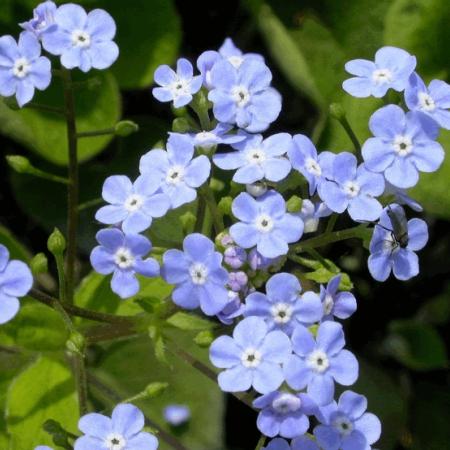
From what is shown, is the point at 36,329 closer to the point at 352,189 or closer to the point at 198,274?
the point at 198,274

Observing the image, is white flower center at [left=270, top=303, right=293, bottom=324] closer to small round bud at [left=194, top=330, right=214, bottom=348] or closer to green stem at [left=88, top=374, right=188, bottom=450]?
small round bud at [left=194, top=330, right=214, bottom=348]

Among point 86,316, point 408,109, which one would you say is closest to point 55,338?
point 86,316

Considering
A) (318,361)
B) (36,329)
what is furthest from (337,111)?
(36,329)

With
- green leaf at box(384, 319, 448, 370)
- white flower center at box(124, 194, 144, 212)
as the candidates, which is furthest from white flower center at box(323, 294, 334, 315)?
green leaf at box(384, 319, 448, 370)

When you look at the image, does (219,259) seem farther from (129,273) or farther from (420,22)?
(420,22)

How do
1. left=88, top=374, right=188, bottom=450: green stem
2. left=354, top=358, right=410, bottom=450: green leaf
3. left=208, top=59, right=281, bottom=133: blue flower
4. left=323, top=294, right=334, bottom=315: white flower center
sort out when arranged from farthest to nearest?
1. left=354, top=358, right=410, bottom=450: green leaf
2. left=88, top=374, right=188, bottom=450: green stem
3. left=208, top=59, right=281, bottom=133: blue flower
4. left=323, top=294, right=334, bottom=315: white flower center

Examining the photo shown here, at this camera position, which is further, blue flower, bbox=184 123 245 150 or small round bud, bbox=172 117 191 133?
small round bud, bbox=172 117 191 133
